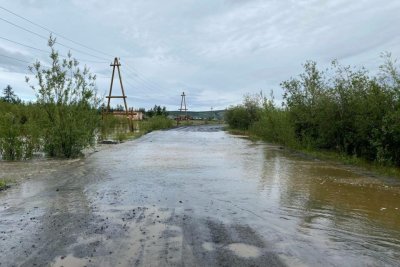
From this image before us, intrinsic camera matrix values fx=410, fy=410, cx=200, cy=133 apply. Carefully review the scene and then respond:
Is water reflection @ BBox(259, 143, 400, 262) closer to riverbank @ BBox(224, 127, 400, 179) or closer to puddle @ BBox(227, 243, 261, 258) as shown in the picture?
riverbank @ BBox(224, 127, 400, 179)

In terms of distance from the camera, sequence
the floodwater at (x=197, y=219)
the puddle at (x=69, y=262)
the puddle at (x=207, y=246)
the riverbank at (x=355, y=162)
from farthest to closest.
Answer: the riverbank at (x=355, y=162), the puddle at (x=207, y=246), the floodwater at (x=197, y=219), the puddle at (x=69, y=262)

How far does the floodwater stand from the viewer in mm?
4812

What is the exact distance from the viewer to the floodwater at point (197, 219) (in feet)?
15.8

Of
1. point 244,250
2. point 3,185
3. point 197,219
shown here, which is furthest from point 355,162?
point 3,185

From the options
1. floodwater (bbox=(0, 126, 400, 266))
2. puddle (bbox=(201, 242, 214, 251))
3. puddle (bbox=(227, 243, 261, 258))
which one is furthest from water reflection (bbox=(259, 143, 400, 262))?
puddle (bbox=(201, 242, 214, 251))

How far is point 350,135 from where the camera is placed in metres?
16.3

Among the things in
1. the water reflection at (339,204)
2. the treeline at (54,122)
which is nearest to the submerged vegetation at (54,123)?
the treeline at (54,122)

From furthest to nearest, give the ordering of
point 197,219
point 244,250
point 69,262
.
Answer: point 197,219 < point 244,250 < point 69,262

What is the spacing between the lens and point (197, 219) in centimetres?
650

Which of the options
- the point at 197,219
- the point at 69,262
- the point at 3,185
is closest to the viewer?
the point at 69,262

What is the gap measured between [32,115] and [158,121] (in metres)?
→ 37.4

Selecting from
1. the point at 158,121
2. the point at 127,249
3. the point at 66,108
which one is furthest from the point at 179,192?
the point at 158,121

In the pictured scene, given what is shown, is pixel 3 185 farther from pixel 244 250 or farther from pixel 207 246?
pixel 244 250

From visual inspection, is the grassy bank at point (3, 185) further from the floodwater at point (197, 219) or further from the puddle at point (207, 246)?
the puddle at point (207, 246)
